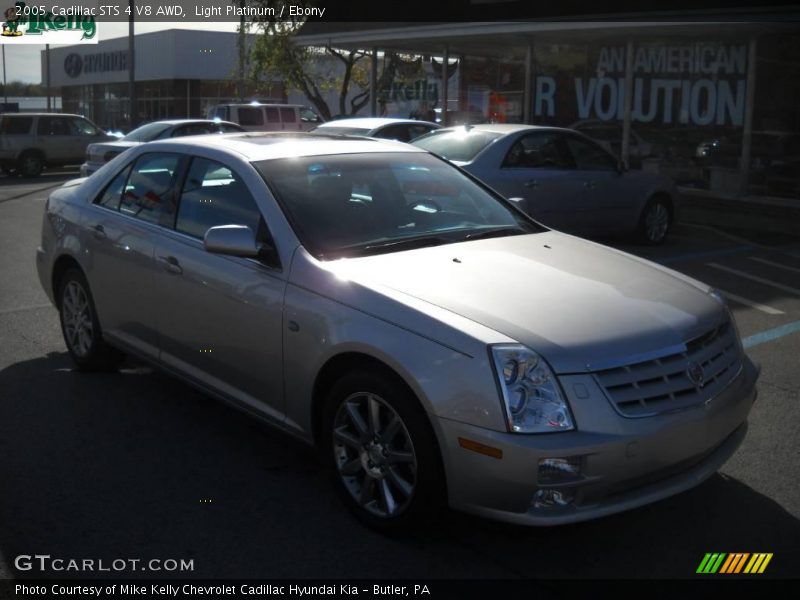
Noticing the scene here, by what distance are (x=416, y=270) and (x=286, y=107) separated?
25.4m

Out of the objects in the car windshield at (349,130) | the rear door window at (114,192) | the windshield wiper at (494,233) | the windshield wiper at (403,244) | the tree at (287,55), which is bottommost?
the windshield wiper at (403,244)

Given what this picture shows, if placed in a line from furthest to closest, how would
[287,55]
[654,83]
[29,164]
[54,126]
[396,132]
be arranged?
[287,55] → [54,126] → [29,164] → [654,83] → [396,132]

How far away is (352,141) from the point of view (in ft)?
18.0

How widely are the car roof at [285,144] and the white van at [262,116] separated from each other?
21540 mm

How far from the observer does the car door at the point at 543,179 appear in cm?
1022

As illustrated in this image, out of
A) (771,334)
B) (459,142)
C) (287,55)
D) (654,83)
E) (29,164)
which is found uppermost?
(287,55)

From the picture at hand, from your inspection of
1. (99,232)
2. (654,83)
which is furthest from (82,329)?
(654,83)

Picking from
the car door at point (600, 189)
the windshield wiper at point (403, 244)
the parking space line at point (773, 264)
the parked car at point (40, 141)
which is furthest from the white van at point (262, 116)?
the windshield wiper at point (403, 244)

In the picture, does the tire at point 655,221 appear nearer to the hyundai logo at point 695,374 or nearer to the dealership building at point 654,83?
the dealership building at point 654,83

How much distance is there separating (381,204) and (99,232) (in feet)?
6.68

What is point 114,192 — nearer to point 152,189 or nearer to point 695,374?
point 152,189

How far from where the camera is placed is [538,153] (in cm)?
1062

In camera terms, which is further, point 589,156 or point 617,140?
point 617,140

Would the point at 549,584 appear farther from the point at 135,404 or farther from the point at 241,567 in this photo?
the point at 135,404
